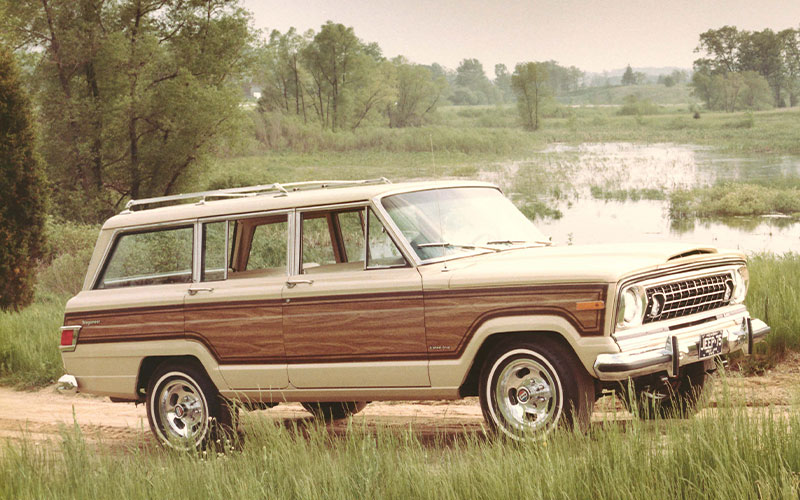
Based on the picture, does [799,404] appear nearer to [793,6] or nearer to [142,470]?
[142,470]

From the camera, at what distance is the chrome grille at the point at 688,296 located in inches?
249

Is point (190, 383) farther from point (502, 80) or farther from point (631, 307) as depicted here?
point (502, 80)

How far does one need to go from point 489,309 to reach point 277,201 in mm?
2196

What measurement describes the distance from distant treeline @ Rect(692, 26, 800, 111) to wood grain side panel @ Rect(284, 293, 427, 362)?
82134mm

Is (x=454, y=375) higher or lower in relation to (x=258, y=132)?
lower

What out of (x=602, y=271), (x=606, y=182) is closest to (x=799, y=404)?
(x=602, y=271)

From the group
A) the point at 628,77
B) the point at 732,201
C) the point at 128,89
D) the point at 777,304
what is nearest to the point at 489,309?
the point at 777,304

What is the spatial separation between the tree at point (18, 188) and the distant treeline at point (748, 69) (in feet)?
243

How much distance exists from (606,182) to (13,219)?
3257 centimetres

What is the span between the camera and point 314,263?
7988 millimetres

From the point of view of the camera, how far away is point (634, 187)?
45.8m

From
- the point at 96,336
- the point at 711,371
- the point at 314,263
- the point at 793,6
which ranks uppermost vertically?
the point at 793,6

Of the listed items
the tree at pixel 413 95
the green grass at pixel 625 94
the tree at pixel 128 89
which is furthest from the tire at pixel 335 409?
the green grass at pixel 625 94

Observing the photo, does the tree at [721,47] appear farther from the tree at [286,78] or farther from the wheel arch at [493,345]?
the wheel arch at [493,345]
